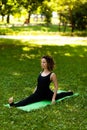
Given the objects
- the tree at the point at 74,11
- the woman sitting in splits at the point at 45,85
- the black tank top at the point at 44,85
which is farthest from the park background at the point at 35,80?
the tree at the point at 74,11

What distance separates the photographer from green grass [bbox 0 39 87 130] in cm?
800

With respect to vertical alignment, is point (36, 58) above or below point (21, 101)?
below

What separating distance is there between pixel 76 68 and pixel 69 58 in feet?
11.3

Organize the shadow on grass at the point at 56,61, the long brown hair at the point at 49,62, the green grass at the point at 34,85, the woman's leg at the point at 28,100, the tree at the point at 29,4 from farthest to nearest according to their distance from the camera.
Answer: the tree at the point at 29,4 < the shadow on grass at the point at 56,61 < the long brown hair at the point at 49,62 < the woman's leg at the point at 28,100 < the green grass at the point at 34,85

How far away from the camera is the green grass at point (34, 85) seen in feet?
26.2

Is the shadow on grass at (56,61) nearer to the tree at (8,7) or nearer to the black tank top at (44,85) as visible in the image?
the tree at (8,7)

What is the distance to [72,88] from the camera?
11844 millimetres

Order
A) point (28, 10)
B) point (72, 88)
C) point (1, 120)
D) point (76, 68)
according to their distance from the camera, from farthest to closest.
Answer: point (28, 10) → point (76, 68) → point (72, 88) → point (1, 120)

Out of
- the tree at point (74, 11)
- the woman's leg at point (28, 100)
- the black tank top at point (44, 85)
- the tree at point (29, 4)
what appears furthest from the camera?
the tree at point (74, 11)

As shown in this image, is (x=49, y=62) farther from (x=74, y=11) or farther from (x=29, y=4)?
(x=74, y=11)

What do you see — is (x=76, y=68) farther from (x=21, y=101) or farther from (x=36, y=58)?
(x=21, y=101)

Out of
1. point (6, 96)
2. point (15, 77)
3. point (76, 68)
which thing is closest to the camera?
point (6, 96)

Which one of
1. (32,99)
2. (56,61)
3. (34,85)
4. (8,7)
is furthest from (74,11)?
(32,99)

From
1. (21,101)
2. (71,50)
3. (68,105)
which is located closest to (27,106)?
(21,101)
